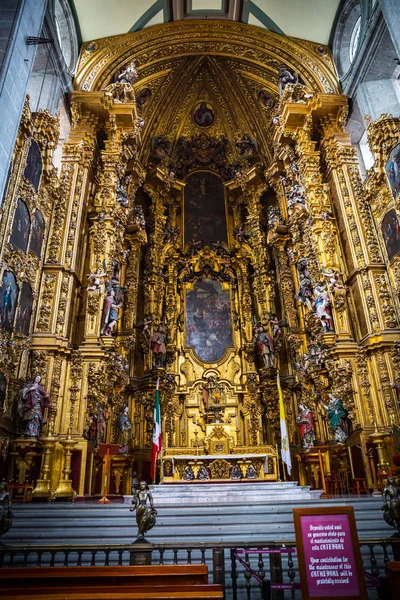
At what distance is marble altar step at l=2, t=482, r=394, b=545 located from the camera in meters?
6.22

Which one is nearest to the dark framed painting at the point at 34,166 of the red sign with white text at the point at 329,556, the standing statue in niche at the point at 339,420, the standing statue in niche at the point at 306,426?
the standing statue in niche at the point at 339,420

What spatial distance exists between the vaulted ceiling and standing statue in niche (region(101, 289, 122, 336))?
10135 mm

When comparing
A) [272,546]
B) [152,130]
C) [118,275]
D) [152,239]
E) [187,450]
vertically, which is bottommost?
[272,546]

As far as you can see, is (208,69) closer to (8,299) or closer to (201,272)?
(201,272)

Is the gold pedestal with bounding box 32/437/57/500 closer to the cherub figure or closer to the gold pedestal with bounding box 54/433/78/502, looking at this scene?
the gold pedestal with bounding box 54/433/78/502

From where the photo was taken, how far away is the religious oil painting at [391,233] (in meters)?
11.7

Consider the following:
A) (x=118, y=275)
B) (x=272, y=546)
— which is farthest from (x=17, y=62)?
(x=272, y=546)

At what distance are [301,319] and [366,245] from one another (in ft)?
12.1

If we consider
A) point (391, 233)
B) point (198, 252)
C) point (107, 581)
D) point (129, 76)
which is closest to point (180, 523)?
point (107, 581)

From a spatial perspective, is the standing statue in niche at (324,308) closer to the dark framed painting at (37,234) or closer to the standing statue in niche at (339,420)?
the standing statue in niche at (339,420)

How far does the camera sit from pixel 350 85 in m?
15.0

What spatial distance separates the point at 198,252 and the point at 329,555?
15.7m

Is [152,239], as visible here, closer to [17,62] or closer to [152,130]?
[152,130]

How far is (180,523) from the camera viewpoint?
675 cm
